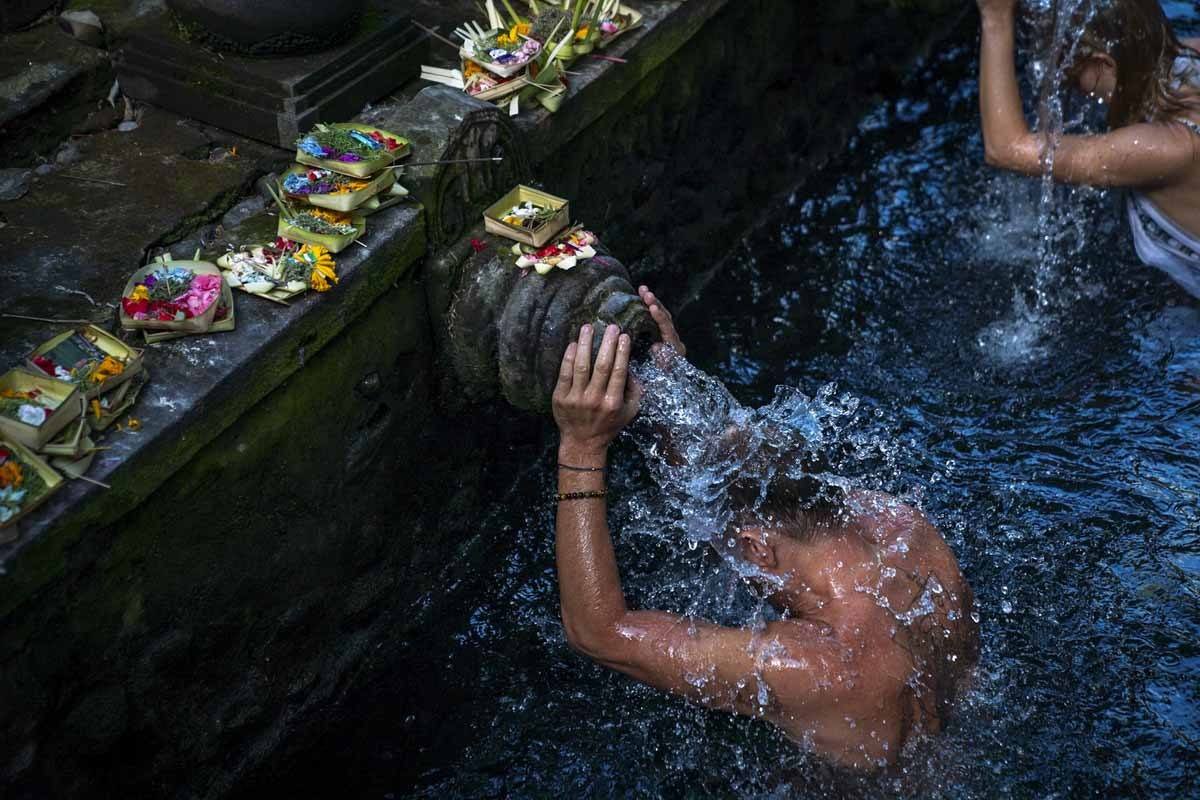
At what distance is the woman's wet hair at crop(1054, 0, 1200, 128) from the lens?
13.4ft

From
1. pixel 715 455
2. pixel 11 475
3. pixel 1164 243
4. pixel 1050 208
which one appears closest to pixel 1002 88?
pixel 1164 243

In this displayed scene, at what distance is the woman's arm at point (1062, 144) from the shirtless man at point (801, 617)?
170cm

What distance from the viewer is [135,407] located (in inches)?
111

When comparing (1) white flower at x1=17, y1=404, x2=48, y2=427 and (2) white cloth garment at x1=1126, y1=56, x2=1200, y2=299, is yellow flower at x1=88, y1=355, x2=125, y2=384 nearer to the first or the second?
(1) white flower at x1=17, y1=404, x2=48, y2=427

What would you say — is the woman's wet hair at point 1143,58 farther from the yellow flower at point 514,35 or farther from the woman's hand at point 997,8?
the yellow flower at point 514,35

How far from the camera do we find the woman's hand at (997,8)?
431 centimetres

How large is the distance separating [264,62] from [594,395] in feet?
5.02

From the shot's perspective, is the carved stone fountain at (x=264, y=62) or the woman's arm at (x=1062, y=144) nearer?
the carved stone fountain at (x=264, y=62)

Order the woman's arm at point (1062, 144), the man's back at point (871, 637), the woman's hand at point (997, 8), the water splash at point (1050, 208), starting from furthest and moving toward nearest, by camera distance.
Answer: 1. the water splash at point (1050, 208)
2. the woman's hand at point (997, 8)
3. the woman's arm at point (1062, 144)
4. the man's back at point (871, 637)

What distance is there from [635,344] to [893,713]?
3.75ft

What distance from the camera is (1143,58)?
4.14 metres

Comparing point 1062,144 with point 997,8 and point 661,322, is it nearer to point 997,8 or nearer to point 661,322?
point 997,8

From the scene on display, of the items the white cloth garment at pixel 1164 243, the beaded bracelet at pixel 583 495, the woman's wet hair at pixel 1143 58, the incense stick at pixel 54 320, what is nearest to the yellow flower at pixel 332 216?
the incense stick at pixel 54 320

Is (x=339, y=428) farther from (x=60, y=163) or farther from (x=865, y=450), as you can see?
(x=865, y=450)
